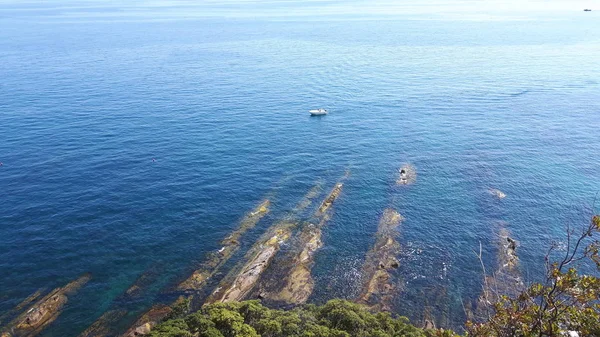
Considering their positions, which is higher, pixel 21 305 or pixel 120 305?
pixel 21 305

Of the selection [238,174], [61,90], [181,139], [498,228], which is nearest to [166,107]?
[181,139]

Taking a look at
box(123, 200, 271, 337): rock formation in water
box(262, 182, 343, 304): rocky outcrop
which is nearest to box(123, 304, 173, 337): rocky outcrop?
box(123, 200, 271, 337): rock formation in water

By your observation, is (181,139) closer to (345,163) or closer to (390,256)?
(345,163)

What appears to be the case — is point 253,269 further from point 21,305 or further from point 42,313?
point 21,305

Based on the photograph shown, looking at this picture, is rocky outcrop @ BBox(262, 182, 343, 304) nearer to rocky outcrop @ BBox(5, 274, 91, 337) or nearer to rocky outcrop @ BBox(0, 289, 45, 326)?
rocky outcrop @ BBox(5, 274, 91, 337)

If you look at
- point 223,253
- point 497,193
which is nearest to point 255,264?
point 223,253

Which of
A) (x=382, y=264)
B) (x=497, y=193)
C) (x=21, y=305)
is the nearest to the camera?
(x=21, y=305)
